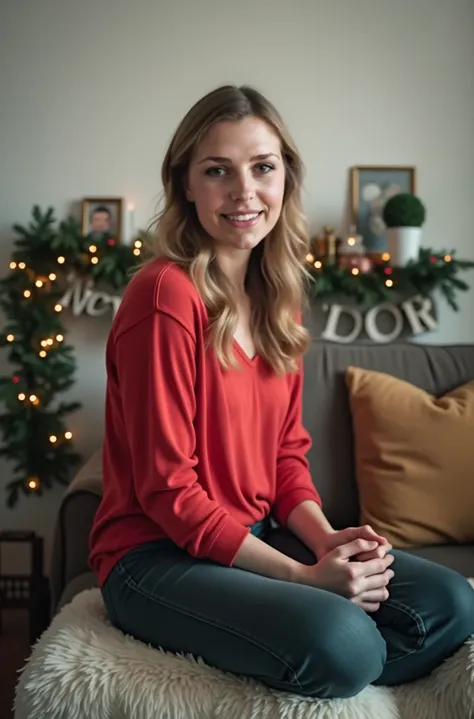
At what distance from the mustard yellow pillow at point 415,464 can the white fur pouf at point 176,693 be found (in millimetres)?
681

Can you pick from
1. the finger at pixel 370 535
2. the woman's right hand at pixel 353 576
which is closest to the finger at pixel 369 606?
the woman's right hand at pixel 353 576

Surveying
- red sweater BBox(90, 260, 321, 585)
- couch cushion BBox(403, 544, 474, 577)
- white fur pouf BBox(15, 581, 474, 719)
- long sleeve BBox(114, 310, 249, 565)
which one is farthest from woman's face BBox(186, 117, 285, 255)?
couch cushion BBox(403, 544, 474, 577)

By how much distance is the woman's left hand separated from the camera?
1.28m

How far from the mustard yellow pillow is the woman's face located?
2.41 ft

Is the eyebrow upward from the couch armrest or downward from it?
upward

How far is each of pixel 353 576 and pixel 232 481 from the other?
29 centimetres

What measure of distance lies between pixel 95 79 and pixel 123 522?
1.76 m

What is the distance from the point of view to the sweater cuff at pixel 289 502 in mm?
1534

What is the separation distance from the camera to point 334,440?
6.70ft

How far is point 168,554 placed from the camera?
4.19 feet

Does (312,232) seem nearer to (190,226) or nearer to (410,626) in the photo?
(190,226)

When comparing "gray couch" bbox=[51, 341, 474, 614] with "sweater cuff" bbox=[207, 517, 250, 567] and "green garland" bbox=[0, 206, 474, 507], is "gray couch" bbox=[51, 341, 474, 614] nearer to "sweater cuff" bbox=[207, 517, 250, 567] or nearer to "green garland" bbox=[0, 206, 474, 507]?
"green garland" bbox=[0, 206, 474, 507]

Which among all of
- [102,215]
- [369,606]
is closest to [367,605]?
[369,606]

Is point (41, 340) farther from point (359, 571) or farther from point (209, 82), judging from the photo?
point (359, 571)
